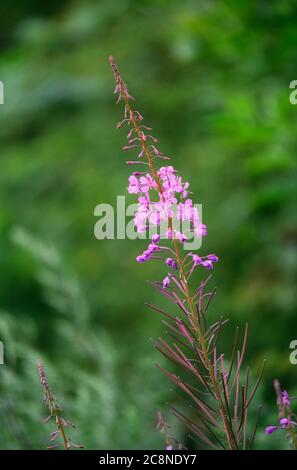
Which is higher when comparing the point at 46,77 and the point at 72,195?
the point at 46,77

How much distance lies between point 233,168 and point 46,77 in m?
2.79

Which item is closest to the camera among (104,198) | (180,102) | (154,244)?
(154,244)

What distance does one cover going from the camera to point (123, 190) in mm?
5113

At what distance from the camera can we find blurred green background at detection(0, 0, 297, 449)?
305 cm

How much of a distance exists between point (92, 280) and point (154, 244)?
3.51 metres

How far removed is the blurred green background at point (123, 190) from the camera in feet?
10.0

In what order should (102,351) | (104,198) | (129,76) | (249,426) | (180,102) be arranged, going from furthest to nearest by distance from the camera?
(129,76) < (180,102) < (104,198) < (102,351) < (249,426)

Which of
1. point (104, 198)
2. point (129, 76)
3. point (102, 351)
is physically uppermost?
point (129, 76)

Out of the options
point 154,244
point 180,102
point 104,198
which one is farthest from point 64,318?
point 154,244

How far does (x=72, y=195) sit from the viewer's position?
18.5 ft

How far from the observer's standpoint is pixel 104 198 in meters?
5.26
